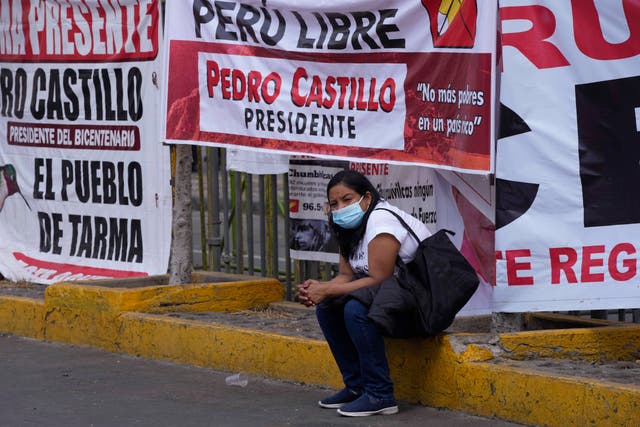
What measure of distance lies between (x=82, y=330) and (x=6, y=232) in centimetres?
238

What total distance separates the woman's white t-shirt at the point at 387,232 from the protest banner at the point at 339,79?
0.44 m

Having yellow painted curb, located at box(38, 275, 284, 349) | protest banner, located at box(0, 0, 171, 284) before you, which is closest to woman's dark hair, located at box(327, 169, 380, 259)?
yellow painted curb, located at box(38, 275, 284, 349)

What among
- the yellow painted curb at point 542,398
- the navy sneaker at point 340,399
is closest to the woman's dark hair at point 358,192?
the navy sneaker at point 340,399

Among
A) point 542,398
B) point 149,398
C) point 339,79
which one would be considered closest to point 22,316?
point 149,398

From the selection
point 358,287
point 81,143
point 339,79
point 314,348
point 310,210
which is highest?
point 339,79

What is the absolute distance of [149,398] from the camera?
642 cm

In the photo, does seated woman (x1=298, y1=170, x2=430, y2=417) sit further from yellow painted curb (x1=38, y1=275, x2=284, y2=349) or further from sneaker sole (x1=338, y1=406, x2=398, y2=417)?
yellow painted curb (x1=38, y1=275, x2=284, y2=349)

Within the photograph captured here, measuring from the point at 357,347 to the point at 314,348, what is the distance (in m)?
0.81

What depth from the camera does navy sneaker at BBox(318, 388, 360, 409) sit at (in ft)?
19.8

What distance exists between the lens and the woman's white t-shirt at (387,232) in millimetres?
5805

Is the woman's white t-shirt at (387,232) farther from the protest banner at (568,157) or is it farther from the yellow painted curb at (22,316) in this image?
the yellow painted curb at (22,316)

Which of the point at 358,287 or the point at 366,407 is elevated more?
the point at 358,287

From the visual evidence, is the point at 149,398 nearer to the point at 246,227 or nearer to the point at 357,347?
the point at 357,347

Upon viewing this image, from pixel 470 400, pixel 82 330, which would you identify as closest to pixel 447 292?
pixel 470 400
